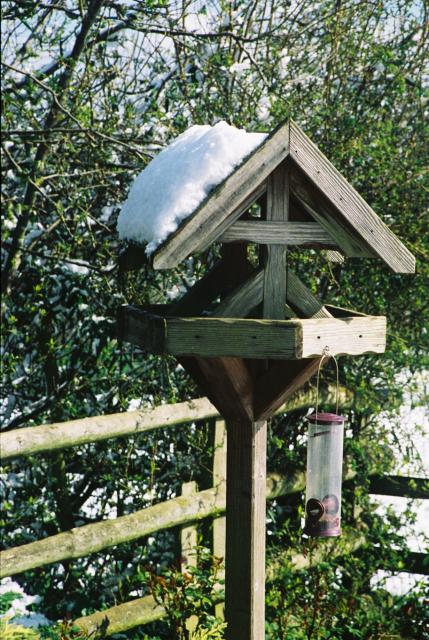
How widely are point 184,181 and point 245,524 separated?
4.23ft

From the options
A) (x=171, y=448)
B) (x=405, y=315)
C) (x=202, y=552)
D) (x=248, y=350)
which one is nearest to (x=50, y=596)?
(x=171, y=448)

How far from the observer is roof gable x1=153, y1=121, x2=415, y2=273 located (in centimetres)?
250

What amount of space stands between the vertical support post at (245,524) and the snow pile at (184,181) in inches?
33.8

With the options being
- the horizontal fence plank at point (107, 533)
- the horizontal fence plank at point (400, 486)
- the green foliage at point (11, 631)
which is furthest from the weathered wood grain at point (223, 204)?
the horizontal fence plank at point (400, 486)

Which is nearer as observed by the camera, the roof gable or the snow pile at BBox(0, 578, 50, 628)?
the roof gable

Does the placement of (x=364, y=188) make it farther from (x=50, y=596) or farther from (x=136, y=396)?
(x=50, y=596)

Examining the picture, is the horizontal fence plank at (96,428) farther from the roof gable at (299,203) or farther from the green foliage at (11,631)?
the roof gable at (299,203)

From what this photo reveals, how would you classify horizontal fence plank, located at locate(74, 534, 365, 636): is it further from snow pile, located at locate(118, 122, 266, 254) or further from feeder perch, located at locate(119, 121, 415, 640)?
snow pile, located at locate(118, 122, 266, 254)

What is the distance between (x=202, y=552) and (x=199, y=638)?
0.56 m

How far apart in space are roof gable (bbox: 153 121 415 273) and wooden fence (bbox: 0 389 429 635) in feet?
4.81

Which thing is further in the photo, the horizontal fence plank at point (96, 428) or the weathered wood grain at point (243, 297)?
the horizontal fence plank at point (96, 428)

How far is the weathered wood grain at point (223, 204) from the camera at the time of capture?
2473 millimetres

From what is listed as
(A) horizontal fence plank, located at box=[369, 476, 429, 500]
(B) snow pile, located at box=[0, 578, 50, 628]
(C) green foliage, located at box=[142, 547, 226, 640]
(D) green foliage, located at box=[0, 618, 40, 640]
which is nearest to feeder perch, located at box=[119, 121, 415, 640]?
(C) green foliage, located at box=[142, 547, 226, 640]

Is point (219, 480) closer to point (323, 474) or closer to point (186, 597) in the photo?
point (186, 597)
